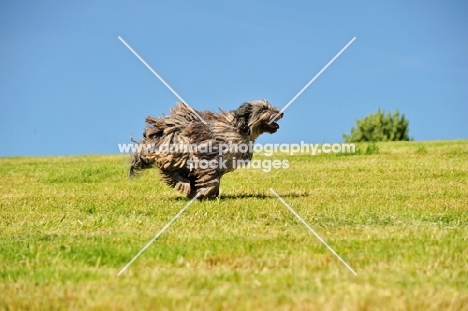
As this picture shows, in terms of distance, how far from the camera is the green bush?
6431 cm

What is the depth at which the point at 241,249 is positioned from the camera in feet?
19.1

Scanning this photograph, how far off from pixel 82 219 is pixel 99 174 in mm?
7689

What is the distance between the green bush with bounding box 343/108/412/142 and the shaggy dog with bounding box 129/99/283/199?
55526 mm

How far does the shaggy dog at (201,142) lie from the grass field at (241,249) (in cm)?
39

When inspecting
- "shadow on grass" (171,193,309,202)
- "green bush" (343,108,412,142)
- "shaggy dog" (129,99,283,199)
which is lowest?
"shadow on grass" (171,193,309,202)

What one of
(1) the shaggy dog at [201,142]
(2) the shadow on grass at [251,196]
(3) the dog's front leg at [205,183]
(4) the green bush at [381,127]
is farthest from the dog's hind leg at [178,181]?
(4) the green bush at [381,127]

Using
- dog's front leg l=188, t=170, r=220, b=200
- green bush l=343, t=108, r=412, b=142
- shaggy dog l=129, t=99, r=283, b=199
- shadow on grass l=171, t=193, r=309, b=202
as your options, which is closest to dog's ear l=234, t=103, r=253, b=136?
shaggy dog l=129, t=99, r=283, b=199

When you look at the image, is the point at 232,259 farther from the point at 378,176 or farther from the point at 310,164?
the point at 310,164

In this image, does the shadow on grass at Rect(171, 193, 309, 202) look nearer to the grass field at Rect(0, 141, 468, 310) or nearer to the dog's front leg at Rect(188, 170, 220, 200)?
the grass field at Rect(0, 141, 468, 310)

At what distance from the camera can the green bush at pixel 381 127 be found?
2532 inches

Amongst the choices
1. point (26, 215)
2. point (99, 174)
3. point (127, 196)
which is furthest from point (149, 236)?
point (99, 174)

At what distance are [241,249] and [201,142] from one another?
3.55 m

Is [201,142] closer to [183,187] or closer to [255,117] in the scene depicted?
[183,187]

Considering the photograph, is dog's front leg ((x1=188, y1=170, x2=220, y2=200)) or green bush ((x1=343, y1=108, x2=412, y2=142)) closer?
dog's front leg ((x1=188, y1=170, x2=220, y2=200))
